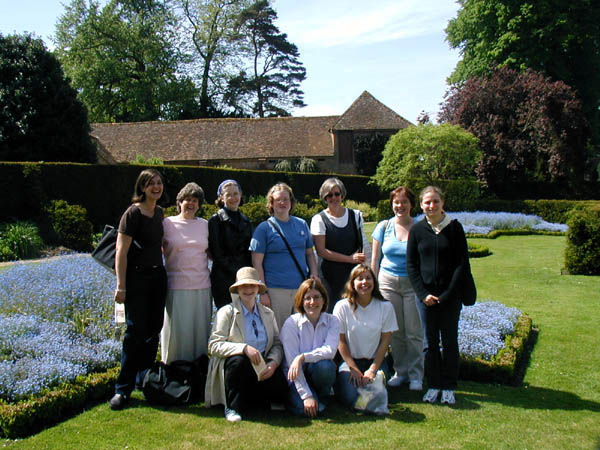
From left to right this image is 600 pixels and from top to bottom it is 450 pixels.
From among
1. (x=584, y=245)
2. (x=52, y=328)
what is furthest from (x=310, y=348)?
(x=584, y=245)

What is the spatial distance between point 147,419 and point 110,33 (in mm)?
41060

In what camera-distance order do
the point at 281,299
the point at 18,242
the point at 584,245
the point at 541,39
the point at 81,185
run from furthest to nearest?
the point at 541,39 → the point at 81,185 → the point at 18,242 → the point at 584,245 → the point at 281,299

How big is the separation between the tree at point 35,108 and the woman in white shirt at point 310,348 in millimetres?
15123

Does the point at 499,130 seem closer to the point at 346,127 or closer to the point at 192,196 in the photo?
the point at 346,127

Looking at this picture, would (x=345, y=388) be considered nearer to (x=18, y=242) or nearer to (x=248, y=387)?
(x=248, y=387)

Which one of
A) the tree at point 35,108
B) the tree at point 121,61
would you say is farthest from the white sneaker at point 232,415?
the tree at point 121,61

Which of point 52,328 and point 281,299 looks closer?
point 281,299

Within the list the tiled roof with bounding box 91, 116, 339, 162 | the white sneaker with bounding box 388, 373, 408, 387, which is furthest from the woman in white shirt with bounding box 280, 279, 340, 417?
the tiled roof with bounding box 91, 116, 339, 162

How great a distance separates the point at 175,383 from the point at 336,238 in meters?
1.80

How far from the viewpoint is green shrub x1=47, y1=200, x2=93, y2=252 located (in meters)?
13.1

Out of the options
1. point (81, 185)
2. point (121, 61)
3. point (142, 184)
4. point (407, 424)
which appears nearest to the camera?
point (407, 424)

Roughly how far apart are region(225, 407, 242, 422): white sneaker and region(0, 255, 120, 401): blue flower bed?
140 centimetres

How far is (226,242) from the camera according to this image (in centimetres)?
442

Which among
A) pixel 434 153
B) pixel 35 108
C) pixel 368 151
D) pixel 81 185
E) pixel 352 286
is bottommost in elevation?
pixel 352 286
